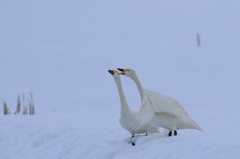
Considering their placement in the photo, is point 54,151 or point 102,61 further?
point 102,61

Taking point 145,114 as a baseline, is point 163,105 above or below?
above

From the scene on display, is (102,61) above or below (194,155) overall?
above

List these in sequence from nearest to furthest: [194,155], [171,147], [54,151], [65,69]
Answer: [194,155] < [171,147] < [54,151] < [65,69]

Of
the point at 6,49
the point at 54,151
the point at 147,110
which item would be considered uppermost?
the point at 6,49

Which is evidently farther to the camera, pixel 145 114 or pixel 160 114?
pixel 160 114

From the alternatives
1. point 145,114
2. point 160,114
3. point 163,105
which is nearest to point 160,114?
point 160,114

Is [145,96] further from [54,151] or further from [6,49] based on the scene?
[6,49]

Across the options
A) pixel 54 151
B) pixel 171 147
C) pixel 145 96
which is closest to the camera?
pixel 171 147

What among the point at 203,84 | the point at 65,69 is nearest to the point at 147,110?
the point at 203,84

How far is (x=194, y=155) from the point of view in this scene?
18.3 ft

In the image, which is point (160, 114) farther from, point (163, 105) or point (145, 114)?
point (145, 114)

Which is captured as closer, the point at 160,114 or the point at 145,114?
the point at 145,114

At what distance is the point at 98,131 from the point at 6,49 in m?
20.5

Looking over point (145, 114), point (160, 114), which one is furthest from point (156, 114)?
point (145, 114)
